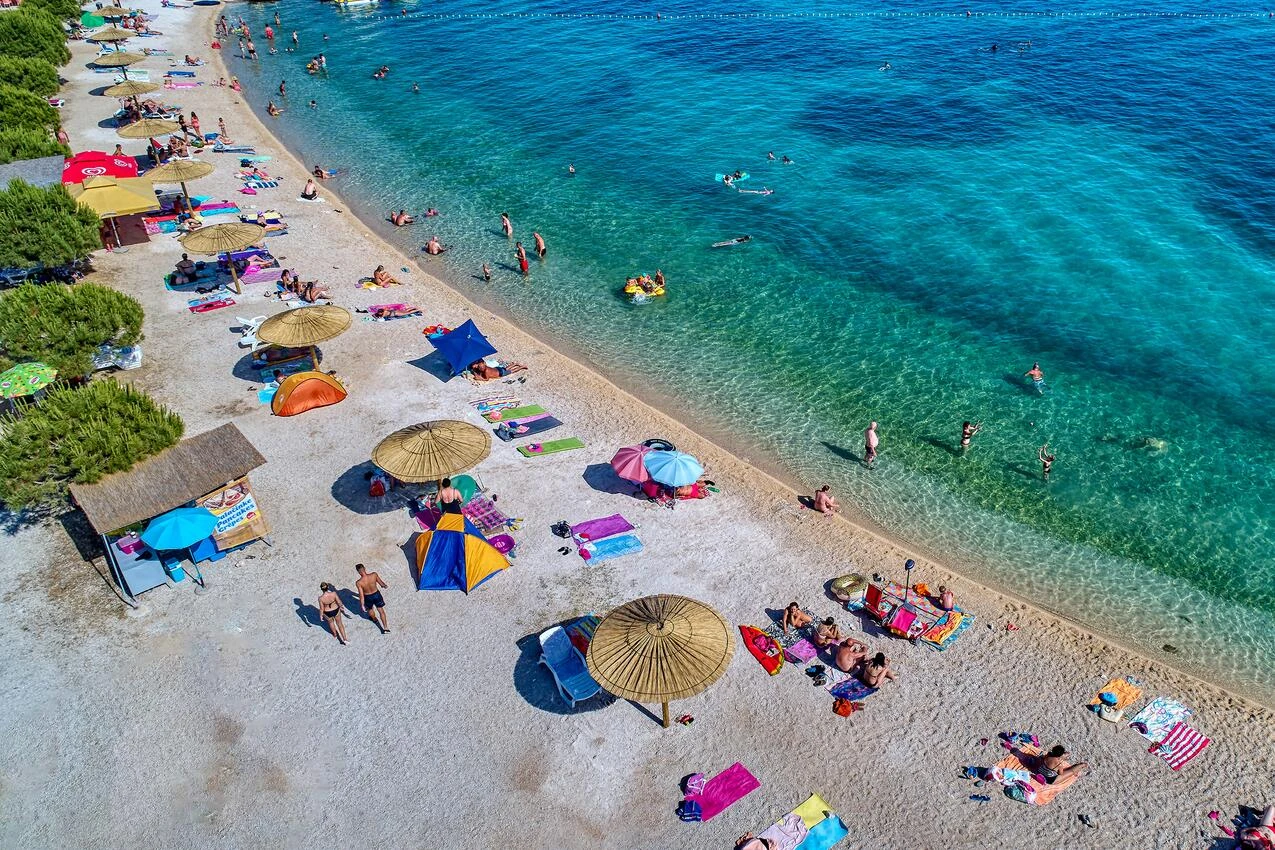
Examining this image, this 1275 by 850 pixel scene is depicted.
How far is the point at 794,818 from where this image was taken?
53.8 ft

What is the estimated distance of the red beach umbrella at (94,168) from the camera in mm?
37469

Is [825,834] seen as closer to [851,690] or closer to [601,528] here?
[851,690]

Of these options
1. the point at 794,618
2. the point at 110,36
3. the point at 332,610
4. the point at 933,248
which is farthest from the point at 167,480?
the point at 110,36

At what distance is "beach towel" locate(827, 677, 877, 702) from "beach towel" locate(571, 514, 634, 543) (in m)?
7.41

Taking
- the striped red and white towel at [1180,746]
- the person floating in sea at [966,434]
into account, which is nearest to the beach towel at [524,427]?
the person floating in sea at [966,434]

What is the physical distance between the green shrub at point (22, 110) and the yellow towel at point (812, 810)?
49.4 m

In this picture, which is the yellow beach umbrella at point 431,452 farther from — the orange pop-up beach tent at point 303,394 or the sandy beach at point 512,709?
the orange pop-up beach tent at point 303,394

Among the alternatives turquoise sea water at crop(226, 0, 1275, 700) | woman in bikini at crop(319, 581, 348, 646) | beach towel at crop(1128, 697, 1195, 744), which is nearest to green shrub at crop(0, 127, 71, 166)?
Answer: turquoise sea water at crop(226, 0, 1275, 700)

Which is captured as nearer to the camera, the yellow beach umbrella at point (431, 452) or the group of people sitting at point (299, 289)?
the yellow beach umbrella at point (431, 452)

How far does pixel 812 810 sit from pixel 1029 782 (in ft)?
15.6

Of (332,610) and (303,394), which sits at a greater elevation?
(303,394)

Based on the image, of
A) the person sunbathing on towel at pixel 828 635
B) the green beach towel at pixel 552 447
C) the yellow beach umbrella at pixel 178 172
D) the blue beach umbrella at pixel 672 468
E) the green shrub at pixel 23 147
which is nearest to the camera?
the person sunbathing on towel at pixel 828 635

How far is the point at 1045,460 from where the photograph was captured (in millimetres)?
27094

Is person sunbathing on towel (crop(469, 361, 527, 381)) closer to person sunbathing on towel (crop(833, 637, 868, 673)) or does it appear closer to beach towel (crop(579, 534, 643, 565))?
beach towel (crop(579, 534, 643, 565))
